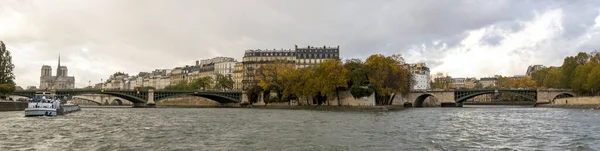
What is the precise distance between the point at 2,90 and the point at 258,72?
51303mm

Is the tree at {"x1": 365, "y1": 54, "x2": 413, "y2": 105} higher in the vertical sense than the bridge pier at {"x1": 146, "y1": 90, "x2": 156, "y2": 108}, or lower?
higher

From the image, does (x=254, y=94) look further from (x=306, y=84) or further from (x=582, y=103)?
(x=582, y=103)

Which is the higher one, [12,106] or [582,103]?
[12,106]

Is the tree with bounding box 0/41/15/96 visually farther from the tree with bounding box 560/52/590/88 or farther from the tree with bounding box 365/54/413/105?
the tree with bounding box 560/52/590/88

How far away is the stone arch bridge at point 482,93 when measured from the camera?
99.1 meters

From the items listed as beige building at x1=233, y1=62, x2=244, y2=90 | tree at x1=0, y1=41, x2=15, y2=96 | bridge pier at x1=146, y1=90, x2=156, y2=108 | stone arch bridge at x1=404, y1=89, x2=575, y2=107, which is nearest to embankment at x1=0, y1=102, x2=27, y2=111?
tree at x1=0, y1=41, x2=15, y2=96

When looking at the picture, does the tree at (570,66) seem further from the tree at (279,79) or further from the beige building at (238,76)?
the beige building at (238,76)

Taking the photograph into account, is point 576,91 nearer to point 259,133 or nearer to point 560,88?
point 560,88

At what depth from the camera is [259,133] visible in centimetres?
3259

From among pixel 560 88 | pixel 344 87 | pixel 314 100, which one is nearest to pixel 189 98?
pixel 314 100

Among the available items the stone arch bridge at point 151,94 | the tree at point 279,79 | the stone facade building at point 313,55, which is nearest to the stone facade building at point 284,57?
the stone facade building at point 313,55

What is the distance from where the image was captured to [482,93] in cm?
10450

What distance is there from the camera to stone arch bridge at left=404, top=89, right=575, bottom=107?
99.1 meters

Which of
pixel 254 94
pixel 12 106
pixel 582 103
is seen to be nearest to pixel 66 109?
pixel 12 106
